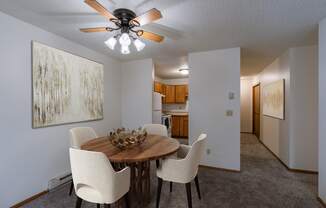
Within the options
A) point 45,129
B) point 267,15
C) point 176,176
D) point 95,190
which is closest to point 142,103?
point 45,129

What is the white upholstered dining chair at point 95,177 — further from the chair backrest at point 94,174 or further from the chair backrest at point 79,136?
the chair backrest at point 79,136

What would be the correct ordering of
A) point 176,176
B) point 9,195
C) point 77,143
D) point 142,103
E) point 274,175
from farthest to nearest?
point 142,103 < point 274,175 < point 77,143 < point 9,195 < point 176,176

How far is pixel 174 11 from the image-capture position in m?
1.77

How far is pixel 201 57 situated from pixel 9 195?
11.9 feet

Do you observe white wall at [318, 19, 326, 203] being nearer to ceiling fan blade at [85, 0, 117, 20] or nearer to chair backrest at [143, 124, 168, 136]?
chair backrest at [143, 124, 168, 136]

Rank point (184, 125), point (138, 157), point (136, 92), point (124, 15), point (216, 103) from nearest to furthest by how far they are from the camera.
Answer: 1. point (138, 157)
2. point (124, 15)
3. point (216, 103)
4. point (136, 92)
5. point (184, 125)

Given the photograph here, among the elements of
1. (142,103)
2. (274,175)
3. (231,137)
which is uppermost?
(142,103)

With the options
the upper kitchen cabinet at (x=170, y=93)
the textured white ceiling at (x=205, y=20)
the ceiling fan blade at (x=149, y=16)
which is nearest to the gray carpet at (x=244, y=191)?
the ceiling fan blade at (x=149, y=16)

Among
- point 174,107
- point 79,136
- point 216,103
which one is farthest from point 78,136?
point 174,107

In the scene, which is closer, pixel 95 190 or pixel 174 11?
pixel 95 190

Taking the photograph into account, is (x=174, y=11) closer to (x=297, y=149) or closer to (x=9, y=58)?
(x=9, y=58)

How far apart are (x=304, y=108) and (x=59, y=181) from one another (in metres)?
4.40

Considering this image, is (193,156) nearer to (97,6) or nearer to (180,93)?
(97,6)

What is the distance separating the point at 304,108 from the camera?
285 centimetres
